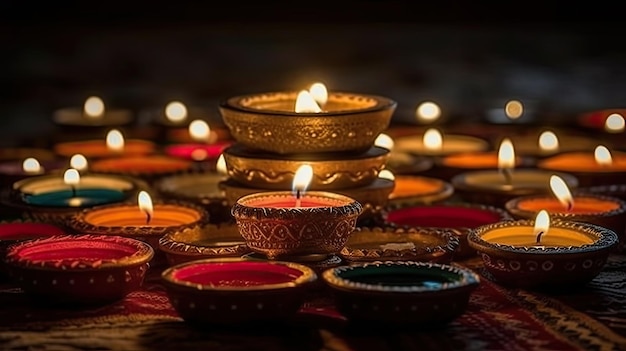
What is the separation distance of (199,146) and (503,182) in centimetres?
112

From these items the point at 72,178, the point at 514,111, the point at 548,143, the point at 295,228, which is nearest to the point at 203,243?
the point at 295,228

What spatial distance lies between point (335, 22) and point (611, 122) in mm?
2557

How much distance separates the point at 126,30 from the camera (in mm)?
7629

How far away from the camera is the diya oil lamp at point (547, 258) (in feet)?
9.08

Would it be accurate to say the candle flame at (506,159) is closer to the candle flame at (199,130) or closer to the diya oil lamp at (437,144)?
the diya oil lamp at (437,144)

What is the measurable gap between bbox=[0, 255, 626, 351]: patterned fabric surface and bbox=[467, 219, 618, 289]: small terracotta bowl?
0.11 feet

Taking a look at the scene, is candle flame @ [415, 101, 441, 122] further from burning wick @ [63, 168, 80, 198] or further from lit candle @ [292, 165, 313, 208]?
lit candle @ [292, 165, 313, 208]

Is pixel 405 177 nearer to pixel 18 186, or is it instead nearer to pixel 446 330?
pixel 18 186

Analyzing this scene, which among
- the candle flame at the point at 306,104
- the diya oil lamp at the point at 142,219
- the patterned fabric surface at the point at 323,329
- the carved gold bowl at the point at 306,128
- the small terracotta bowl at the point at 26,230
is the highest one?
the candle flame at the point at 306,104

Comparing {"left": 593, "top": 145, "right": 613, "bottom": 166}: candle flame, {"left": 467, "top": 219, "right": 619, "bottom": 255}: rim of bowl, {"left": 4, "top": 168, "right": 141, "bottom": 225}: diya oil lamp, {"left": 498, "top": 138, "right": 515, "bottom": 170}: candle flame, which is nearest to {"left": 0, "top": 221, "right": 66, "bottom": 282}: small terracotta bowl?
{"left": 4, "top": 168, "right": 141, "bottom": 225}: diya oil lamp

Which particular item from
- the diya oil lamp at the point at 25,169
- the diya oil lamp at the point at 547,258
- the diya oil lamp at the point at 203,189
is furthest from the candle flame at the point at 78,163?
the diya oil lamp at the point at 547,258

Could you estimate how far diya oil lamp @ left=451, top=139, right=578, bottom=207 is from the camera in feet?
11.8

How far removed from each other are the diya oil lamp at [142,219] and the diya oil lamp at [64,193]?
92 mm

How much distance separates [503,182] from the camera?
3.81 metres
